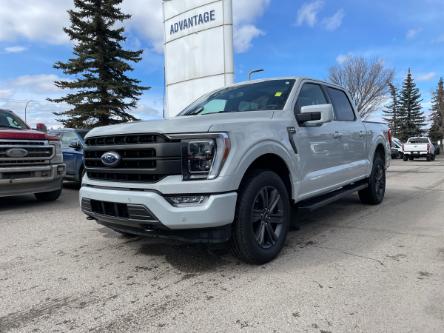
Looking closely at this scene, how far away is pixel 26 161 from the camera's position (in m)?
7.06

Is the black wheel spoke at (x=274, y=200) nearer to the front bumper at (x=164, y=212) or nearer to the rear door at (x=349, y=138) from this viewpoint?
the front bumper at (x=164, y=212)

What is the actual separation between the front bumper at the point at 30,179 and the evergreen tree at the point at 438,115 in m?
70.2

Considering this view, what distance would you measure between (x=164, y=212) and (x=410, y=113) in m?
72.4

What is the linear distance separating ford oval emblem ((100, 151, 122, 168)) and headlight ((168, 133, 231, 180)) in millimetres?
676

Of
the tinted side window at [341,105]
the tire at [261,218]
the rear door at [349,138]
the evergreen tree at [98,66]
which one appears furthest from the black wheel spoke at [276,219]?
the evergreen tree at [98,66]

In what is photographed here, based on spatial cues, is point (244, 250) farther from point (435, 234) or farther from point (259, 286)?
point (435, 234)

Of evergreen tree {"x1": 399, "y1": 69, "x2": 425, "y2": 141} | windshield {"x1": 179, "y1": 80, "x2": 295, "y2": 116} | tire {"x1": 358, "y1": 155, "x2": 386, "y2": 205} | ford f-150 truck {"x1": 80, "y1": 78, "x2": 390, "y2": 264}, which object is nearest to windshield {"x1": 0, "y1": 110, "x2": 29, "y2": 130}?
windshield {"x1": 179, "y1": 80, "x2": 295, "y2": 116}

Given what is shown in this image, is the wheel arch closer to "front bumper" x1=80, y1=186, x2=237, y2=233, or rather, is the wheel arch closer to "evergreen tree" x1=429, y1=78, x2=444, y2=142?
"front bumper" x1=80, y1=186, x2=237, y2=233

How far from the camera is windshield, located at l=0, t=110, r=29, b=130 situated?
766cm

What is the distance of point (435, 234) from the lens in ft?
16.4

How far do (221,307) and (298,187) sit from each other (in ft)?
5.95

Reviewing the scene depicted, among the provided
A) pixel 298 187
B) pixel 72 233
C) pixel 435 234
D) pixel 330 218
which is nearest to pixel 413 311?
pixel 298 187

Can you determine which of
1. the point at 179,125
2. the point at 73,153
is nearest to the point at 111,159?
the point at 179,125

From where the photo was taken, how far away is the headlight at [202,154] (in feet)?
11.0
